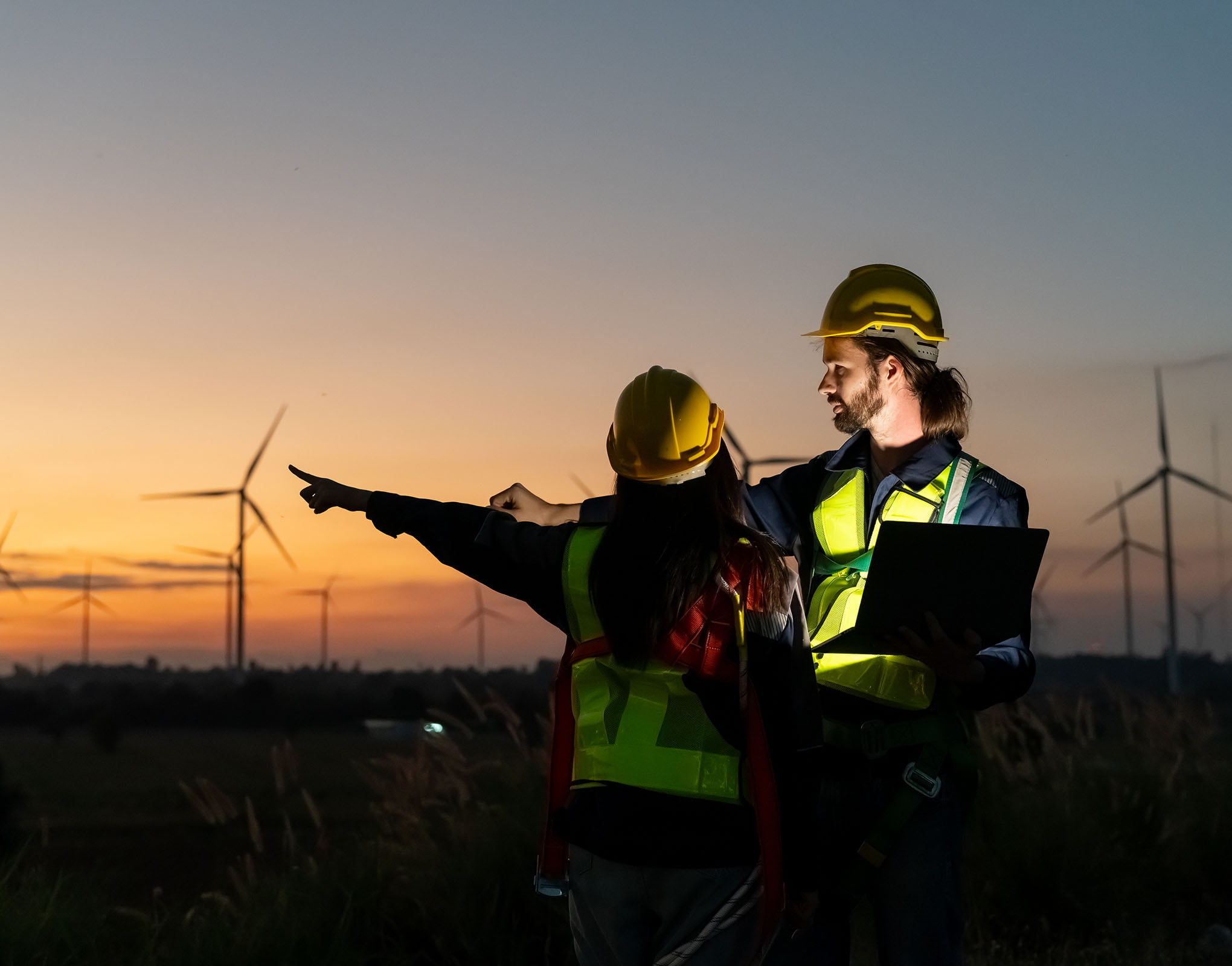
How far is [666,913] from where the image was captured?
3891mm

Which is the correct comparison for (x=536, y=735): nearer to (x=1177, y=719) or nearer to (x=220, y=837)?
(x=1177, y=719)

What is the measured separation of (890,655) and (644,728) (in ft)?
3.51

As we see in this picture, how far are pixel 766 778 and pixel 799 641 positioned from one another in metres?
0.36

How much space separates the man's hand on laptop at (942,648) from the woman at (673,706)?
1.73ft

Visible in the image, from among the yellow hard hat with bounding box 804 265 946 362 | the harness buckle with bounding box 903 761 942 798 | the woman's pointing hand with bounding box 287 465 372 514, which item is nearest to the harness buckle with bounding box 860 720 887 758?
the harness buckle with bounding box 903 761 942 798

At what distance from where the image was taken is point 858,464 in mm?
5055

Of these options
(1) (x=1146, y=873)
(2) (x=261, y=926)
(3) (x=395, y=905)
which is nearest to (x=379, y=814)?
(3) (x=395, y=905)

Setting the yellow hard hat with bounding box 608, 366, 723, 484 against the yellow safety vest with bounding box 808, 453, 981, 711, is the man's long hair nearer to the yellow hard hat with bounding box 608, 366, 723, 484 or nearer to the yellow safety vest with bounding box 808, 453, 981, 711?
the yellow safety vest with bounding box 808, 453, 981, 711

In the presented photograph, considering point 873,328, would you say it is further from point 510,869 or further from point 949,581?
point 510,869

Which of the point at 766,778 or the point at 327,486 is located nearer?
the point at 766,778

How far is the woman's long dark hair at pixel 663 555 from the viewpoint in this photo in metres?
3.87

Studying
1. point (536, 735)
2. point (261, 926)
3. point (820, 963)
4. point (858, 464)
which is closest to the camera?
point (820, 963)

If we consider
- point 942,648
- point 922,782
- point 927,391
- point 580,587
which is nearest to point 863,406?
point 927,391

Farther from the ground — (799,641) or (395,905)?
(799,641)
